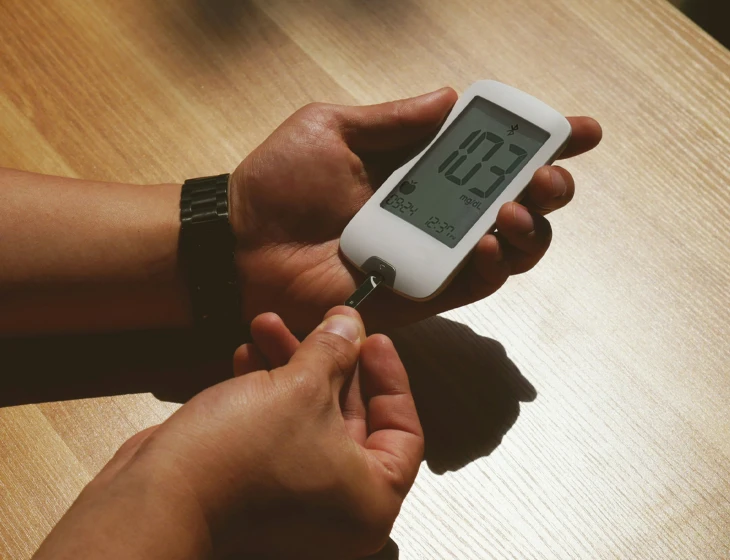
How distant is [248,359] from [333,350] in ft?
0.36

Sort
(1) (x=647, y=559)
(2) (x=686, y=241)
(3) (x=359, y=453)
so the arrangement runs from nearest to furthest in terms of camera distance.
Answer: (3) (x=359, y=453), (1) (x=647, y=559), (2) (x=686, y=241)

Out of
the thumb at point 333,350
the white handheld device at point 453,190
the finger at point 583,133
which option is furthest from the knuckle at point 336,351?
the finger at point 583,133

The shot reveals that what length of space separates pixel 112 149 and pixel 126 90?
3.9 inches

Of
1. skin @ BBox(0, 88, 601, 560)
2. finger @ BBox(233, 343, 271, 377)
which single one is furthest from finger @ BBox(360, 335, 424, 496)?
finger @ BBox(233, 343, 271, 377)

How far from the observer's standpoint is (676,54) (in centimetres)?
89

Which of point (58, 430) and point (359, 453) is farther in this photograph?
point (58, 430)

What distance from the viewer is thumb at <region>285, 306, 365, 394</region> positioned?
54cm

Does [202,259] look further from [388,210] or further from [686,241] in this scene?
[686,241]

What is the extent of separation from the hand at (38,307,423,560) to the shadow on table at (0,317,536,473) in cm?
11

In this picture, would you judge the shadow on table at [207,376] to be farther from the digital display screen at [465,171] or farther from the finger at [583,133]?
the finger at [583,133]

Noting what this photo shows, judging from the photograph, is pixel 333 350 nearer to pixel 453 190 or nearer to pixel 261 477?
pixel 261 477

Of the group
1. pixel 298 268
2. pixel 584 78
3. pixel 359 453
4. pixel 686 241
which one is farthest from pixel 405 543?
pixel 584 78

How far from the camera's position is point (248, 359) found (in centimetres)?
62

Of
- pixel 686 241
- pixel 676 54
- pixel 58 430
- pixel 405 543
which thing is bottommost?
pixel 58 430
